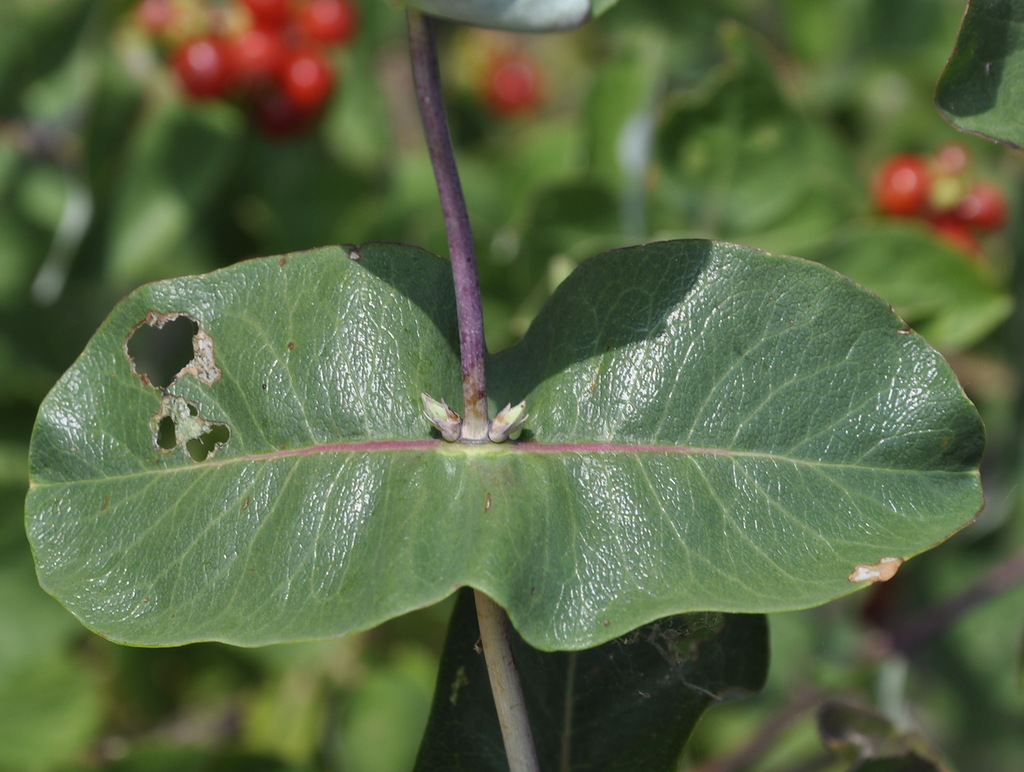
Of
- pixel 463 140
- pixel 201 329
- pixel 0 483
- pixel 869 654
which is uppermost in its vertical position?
pixel 201 329

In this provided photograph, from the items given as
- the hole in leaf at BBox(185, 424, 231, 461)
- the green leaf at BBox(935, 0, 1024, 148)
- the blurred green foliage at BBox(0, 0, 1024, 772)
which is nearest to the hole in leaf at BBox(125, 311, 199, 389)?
the blurred green foliage at BBox(0, 0, 1024, 772)

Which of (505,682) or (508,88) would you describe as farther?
(508,88)

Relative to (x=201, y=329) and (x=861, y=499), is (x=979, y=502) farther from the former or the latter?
(x=201, y=329)

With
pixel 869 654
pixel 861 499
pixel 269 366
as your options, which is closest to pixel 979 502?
pixel 861 499

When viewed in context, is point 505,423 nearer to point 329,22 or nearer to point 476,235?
point 476,235

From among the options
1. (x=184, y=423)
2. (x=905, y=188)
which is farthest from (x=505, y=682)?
(x=905, y=188)

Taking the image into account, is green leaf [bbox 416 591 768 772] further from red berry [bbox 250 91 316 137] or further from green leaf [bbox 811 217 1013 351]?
red berry [bbox 250 91 316 137]

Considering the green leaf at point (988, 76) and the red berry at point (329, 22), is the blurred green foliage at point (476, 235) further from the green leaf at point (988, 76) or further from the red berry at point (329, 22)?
the green leaf at point (988, 76)
